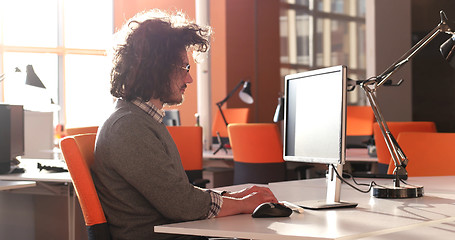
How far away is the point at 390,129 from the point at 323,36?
5.25 metres

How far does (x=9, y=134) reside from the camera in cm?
379

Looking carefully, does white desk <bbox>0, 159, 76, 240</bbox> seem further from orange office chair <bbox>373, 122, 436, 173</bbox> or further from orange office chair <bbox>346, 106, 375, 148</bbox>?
orange office chair <bbox>346, 106, 375, 148</bbox>

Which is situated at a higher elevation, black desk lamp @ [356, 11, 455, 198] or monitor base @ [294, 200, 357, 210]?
black desk lamp @ [356, 11, 455, 198]

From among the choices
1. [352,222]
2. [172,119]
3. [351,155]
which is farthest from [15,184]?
[172,119]

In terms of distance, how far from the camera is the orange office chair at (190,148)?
14.8 feet

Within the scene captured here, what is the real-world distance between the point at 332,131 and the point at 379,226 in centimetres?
39

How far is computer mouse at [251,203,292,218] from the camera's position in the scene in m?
1.77

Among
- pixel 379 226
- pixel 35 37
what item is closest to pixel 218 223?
pixel 379 226

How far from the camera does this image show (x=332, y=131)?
1914 mm

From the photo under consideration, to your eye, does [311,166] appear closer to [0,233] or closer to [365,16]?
[0,233]

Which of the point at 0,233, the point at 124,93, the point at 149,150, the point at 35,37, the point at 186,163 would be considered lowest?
the point at 0,233

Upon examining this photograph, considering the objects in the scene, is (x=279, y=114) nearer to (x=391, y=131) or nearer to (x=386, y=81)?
(x=386, y=81)

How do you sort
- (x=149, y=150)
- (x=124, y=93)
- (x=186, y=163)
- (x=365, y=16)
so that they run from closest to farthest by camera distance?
(x=149, y=150) < (x=124, y=93) < (x=186, y=163) < (x=365, y=16)

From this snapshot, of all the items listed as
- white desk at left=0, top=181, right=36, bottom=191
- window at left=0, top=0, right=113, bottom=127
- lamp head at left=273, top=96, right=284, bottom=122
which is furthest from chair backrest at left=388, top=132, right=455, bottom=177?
window at left=0, top=0, right=113, bottom=127
